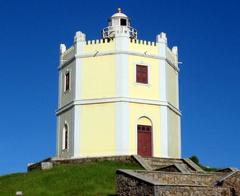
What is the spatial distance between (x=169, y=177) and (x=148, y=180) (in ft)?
8.32

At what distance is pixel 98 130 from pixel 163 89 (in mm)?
5159

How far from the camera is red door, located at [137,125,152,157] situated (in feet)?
123

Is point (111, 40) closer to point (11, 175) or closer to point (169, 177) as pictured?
point (11, 175)

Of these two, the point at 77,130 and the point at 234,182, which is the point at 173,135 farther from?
the point at 234,182

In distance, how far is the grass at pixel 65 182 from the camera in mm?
25688

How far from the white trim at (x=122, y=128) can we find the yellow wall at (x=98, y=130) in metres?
0.28

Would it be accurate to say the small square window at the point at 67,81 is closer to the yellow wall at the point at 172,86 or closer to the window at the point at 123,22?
the window at the point at 123,22

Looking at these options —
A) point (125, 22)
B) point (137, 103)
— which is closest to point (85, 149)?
point (137, 103)

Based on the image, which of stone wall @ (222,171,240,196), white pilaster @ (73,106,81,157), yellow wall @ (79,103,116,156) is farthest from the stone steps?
stone wall @ (222,171,240,196)

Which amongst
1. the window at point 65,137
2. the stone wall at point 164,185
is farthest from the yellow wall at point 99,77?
the stone wall at point 164,185

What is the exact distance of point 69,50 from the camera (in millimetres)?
41094

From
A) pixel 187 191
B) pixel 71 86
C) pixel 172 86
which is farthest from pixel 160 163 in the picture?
pixel 187 191

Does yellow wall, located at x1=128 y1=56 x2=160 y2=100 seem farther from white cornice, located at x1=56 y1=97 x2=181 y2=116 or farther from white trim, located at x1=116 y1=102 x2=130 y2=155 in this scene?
white trim, located at x1=116 y1=102 x2=130 y2=155

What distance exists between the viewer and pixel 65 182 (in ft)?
91.1
